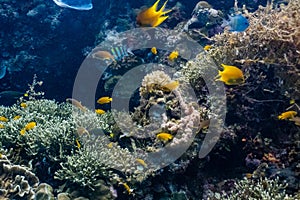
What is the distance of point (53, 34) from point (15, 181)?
244 inches

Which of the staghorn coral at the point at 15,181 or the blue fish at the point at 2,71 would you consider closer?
the staghorn coral at the point at 15,181

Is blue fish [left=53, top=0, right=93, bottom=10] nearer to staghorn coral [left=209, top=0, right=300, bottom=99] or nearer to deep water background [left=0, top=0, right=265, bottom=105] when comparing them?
deep water background [left=0, top=0, right=265, bottom=105]

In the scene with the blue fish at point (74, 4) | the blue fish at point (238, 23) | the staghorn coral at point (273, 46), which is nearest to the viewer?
the staghorn coral at point (273, 46)

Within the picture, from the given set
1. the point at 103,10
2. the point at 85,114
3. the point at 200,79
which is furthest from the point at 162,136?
the point at 103,10

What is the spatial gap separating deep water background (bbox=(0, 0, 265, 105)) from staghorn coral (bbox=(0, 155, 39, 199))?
5185 millimetres

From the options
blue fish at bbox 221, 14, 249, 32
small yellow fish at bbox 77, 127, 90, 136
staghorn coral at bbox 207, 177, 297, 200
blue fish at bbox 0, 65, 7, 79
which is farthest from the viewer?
blue fish at bbox 0, 65, 7, 79

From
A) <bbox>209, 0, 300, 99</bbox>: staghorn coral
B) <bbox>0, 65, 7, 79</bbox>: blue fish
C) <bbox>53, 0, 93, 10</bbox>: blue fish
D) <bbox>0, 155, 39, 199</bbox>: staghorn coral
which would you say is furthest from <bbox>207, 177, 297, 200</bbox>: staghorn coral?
<bbox>0, 65, 7, 79</bbox>: blue fish

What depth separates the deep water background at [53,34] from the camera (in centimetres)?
906

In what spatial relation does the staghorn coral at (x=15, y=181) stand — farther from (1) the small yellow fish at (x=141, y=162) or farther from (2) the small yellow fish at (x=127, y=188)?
(1) the small yellow fish at (x=141, y=162)

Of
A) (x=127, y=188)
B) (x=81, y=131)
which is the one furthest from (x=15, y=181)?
(x=127, y=188)

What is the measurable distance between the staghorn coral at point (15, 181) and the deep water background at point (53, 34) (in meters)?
5.18

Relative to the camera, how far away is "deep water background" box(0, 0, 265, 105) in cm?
906

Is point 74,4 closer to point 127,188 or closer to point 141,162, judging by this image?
point 141,162

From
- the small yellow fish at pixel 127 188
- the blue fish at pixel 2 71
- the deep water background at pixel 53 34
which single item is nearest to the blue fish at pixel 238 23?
the small yellow fish at pixel 127 188
